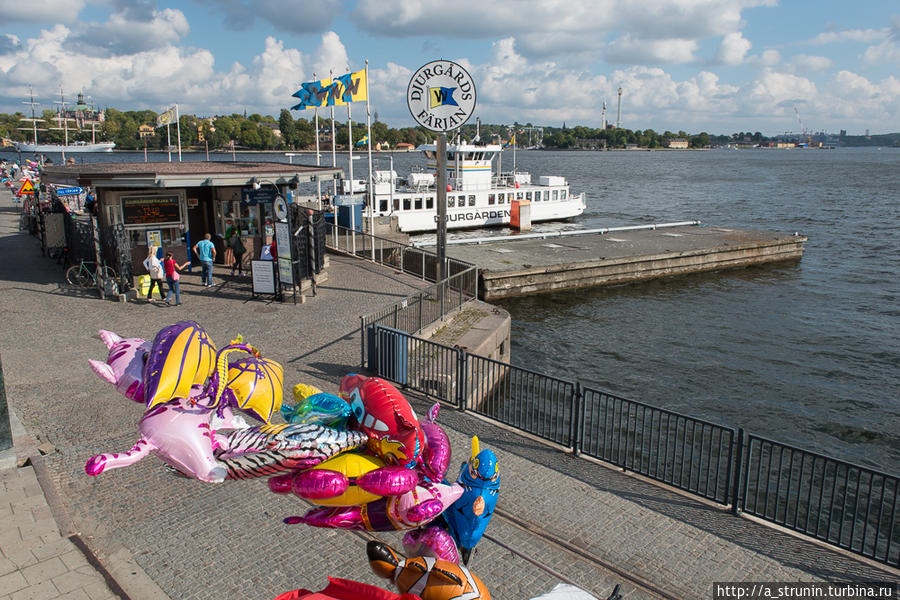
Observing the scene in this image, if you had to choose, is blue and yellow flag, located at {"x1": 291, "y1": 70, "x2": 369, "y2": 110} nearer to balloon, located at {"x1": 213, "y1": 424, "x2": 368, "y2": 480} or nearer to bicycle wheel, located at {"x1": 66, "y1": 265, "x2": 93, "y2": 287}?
bicycle wheel, located at {"x1": 66, "y1": 265, "x2": 93, "y2": 287}

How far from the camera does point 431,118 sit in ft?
54.3

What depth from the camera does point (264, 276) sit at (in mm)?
18094

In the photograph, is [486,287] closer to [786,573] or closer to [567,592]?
[786,573]

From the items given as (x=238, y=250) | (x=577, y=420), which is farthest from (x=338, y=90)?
(x=577, y=420)

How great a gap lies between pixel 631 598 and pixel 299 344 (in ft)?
31.4

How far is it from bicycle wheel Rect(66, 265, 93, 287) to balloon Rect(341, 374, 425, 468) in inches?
703

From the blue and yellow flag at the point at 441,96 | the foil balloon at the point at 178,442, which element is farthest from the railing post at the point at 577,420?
the blue and yellow flag at the point at 441,96

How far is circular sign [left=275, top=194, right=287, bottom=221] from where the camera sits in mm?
17677

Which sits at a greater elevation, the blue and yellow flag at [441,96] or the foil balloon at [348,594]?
the blue and yellow flag at [441,96]

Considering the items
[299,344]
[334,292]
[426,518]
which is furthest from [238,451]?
[334,292]

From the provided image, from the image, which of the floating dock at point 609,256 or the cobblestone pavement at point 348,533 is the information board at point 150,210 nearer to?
the cobblestone pavement at point 348,533

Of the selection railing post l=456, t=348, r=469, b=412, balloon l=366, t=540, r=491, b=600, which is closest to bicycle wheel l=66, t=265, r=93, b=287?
railing post l=456, t=348, r=469, b=412

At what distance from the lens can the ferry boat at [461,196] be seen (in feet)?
152

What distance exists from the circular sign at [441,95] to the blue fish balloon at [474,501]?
12.6 meters
